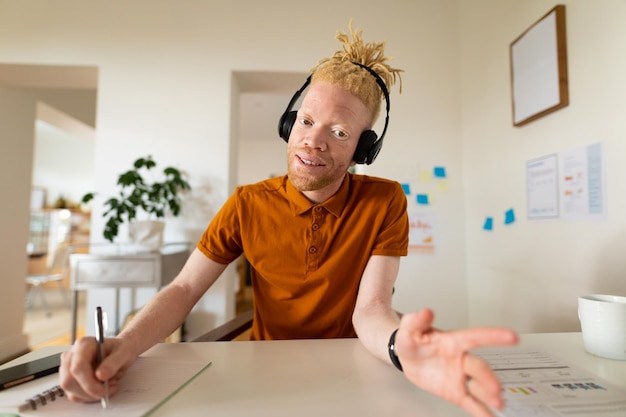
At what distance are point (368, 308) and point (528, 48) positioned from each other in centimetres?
152

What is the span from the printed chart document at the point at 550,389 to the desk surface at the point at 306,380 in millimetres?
56

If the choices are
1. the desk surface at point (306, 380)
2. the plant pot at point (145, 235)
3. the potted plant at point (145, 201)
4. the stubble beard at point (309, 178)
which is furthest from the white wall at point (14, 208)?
the stubble beard at point (309, 178)

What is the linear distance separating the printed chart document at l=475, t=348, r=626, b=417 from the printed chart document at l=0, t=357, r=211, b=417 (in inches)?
18.0

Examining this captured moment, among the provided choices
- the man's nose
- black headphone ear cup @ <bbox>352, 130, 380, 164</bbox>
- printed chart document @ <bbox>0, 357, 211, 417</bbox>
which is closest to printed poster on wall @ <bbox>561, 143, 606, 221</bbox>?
black headphone ear cup @ <bbox>352, 130, 380, 164</bbox>

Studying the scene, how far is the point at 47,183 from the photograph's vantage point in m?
6.85

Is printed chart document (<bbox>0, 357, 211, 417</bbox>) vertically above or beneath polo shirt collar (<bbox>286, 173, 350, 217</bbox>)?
beneath

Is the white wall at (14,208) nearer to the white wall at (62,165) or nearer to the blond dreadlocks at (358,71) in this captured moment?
the blond dreadlocks at (358,71)

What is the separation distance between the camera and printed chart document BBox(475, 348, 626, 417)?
446mm

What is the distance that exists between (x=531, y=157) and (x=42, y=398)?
70.9 inches

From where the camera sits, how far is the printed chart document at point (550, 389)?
0.45 m

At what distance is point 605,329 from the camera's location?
2.13ft

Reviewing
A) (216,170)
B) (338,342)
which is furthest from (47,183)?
(338,342)

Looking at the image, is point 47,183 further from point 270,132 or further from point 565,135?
point 565,135

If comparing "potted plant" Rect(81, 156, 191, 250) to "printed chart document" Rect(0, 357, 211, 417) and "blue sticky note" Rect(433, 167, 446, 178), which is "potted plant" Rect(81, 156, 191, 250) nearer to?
"printed chart document" Rect(0, 357, 211, 417)
